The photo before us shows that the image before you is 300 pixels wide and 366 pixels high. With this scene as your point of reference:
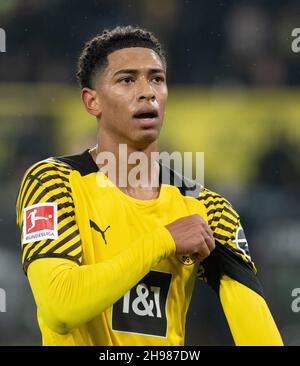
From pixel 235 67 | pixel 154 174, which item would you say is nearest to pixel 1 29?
pixel 235 67

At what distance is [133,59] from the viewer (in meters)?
3.36

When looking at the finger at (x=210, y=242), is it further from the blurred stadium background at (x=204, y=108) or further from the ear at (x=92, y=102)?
the blurred stadium background at (x=204, y=108)

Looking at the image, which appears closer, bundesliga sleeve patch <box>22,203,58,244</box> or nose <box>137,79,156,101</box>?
bundesliga sleeve patch <box>22,203,58,244</box>

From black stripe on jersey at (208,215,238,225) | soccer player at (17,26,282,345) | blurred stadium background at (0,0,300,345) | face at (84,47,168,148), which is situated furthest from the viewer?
blurred stadium background at (0,0,300,345)

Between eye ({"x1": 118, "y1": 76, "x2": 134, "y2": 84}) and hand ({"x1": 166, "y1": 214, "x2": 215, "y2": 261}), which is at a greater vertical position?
eye ({"x1": 118, "y1": 76, "x2": 134, "y2": 84})

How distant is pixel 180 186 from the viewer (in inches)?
138

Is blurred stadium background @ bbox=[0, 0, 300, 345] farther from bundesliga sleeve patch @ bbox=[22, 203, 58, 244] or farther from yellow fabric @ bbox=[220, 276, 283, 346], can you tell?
bundesliga sleeve patch @ bbox=[22, 203, 58, 244]

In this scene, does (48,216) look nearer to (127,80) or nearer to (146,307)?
(146,307)

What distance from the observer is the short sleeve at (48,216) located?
9.90ft

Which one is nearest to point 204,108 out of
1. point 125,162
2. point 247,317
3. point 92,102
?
point 92,102

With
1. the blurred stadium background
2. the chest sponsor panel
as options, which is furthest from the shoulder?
the blurred stadium background

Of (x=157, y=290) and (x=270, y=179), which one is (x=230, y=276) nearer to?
(x=157, y=290)

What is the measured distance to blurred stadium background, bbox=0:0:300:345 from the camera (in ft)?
19.2

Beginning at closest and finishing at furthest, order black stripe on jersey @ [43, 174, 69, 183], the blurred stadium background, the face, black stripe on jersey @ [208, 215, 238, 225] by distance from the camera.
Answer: black stripe on jersey @ [43, 174, 69, 183]
the face
black stripe on jersey @ [208, 215, 238, 225]
the blurred stadium background
